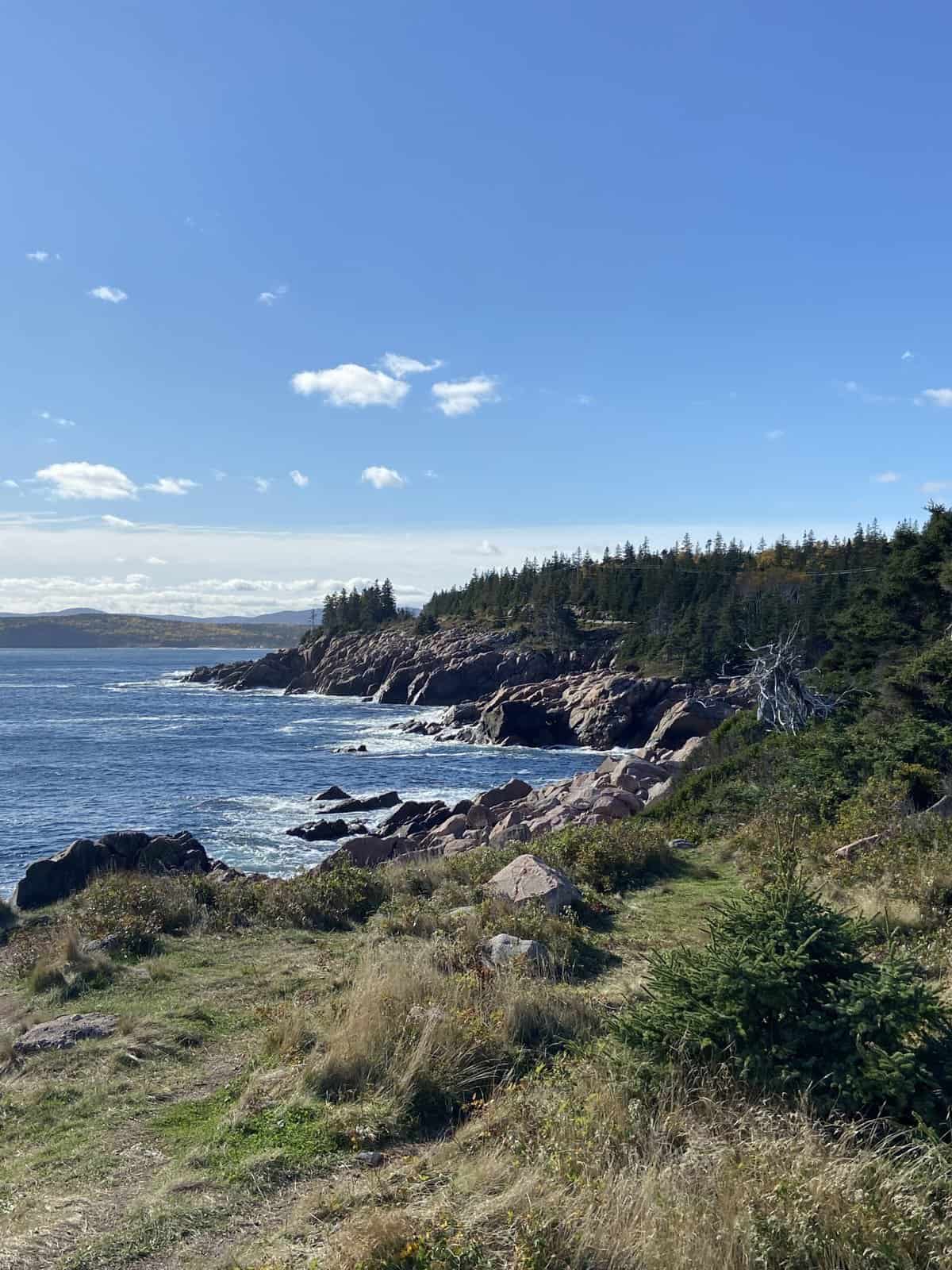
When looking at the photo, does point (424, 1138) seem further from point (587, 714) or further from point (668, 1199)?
point (587, 714)

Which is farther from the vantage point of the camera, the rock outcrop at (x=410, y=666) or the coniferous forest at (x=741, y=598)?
the rock outcrop at (x=410, y=666)

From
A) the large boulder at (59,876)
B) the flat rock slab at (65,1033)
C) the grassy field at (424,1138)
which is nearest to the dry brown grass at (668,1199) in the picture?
the grassy field at (424,1138)

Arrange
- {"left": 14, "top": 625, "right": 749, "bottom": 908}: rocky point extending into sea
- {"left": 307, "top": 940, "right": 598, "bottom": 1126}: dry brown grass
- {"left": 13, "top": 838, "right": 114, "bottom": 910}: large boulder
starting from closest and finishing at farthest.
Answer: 1. {"left": 307, "top": 940, "right": 598, "bottom": 1126}: dry brown grass
2. {"left": 13, "top": 838, "right": 114, "bottom": 910}: large boulder
3. {"left": 14, "top": 625, "right": 749, "bottom": 908}: rocky point extending into sea

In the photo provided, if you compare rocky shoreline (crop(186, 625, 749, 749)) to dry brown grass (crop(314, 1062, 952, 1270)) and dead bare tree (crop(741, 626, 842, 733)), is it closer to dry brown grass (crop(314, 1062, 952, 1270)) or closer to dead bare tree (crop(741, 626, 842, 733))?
dead bare tree (crop(741, 626, 842, 733))

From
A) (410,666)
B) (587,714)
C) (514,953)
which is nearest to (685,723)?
(587,714)

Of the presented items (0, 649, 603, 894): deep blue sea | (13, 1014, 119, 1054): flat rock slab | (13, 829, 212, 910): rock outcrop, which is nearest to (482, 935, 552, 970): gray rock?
(13, 1014, 119, 1054): flat rock slab

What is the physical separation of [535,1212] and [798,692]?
22608 millimetres

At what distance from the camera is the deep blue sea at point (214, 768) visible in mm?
31078

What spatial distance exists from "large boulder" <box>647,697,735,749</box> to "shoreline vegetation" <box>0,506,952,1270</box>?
3949 centimetres

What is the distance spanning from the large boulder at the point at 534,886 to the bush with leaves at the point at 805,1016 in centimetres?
442

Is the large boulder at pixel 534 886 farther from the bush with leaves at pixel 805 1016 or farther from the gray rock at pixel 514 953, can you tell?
the bush with leaves at pixel 805 1016

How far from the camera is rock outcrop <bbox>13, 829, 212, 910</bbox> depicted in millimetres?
18797

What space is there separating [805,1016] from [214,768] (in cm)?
4443

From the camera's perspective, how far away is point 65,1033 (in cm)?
779
